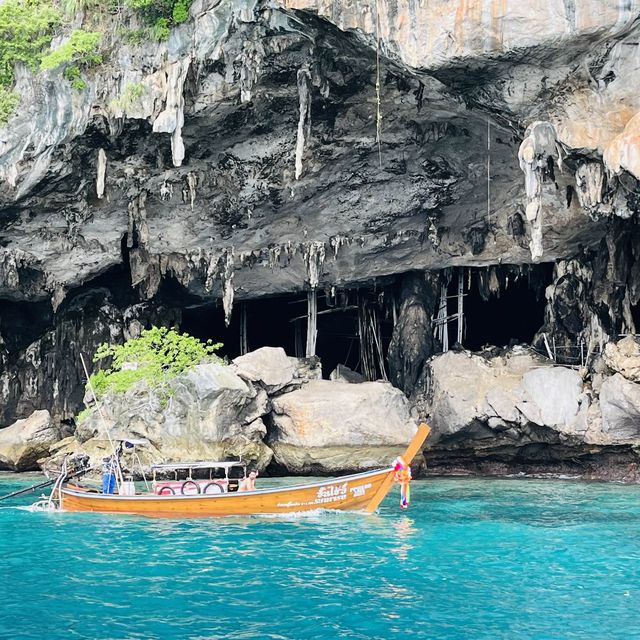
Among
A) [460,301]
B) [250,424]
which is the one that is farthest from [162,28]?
[460,301]

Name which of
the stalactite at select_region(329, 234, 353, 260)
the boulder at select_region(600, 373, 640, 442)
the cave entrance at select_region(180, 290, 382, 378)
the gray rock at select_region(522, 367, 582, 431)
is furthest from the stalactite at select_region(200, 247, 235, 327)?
the boulder at select_region(600, 373, 640, 442)

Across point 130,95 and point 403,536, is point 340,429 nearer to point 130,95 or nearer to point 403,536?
point 403,536

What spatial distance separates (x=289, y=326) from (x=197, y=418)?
40.3ft

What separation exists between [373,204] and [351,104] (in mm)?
4199

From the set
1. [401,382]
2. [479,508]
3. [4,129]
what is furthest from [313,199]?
Answer: [479,508]

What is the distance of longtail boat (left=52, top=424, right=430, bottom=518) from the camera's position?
16594 millimetres

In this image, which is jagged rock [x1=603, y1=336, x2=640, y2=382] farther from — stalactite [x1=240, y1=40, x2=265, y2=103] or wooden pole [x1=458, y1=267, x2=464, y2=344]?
stalactite [x1=240, y1=40, x2=265, y2=103]

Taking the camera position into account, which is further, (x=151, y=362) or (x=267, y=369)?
(x=267, y=369)

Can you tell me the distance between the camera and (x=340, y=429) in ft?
75.7

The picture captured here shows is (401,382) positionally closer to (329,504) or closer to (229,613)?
(329,504)

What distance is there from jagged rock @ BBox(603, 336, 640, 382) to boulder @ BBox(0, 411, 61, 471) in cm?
1644

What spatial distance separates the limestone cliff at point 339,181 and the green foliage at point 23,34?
2.26 ft

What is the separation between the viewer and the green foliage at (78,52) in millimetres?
21000

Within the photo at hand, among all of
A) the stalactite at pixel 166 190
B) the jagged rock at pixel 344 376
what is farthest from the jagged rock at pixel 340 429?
the stalactite at pixel 166 190
